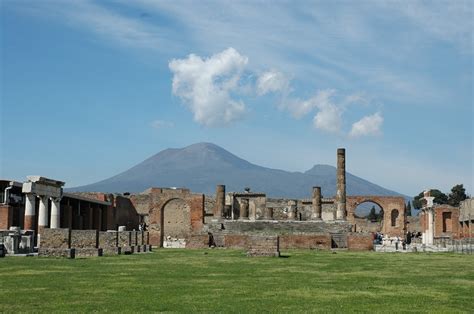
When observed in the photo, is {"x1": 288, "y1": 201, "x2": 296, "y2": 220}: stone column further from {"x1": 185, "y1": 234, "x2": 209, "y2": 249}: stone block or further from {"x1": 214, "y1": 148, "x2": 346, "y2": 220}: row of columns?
{"x1": 185, "y1": 234, "x2": 209, "y2": 249}: stone block

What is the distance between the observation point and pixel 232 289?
510 inches

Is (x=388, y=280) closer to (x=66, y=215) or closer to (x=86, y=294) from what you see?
(x=86, y=294)

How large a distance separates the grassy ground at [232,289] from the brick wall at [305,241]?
1816 centimetres

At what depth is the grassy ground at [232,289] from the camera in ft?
34.2

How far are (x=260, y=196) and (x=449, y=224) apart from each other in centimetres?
1750

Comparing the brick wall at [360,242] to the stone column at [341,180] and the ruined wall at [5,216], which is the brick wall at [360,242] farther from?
the ruined wall at [5,216]

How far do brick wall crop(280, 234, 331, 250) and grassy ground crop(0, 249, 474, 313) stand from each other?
59.6ft

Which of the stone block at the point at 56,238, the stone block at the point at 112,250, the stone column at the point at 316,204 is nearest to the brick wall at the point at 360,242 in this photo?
the stone block at the point at 112,250

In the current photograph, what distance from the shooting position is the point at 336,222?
4644cm

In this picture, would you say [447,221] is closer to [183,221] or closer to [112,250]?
[183,221]

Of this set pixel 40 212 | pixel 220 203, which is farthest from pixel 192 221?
pixel 40 212

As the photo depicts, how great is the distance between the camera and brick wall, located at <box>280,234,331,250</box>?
123ft

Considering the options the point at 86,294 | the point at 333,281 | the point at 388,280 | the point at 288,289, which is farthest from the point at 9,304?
the point at 388,280

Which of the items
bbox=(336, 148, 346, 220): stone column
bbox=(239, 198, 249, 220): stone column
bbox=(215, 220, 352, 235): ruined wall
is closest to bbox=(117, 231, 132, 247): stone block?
bbox=(215, 220, 352, 235): ruined wall
